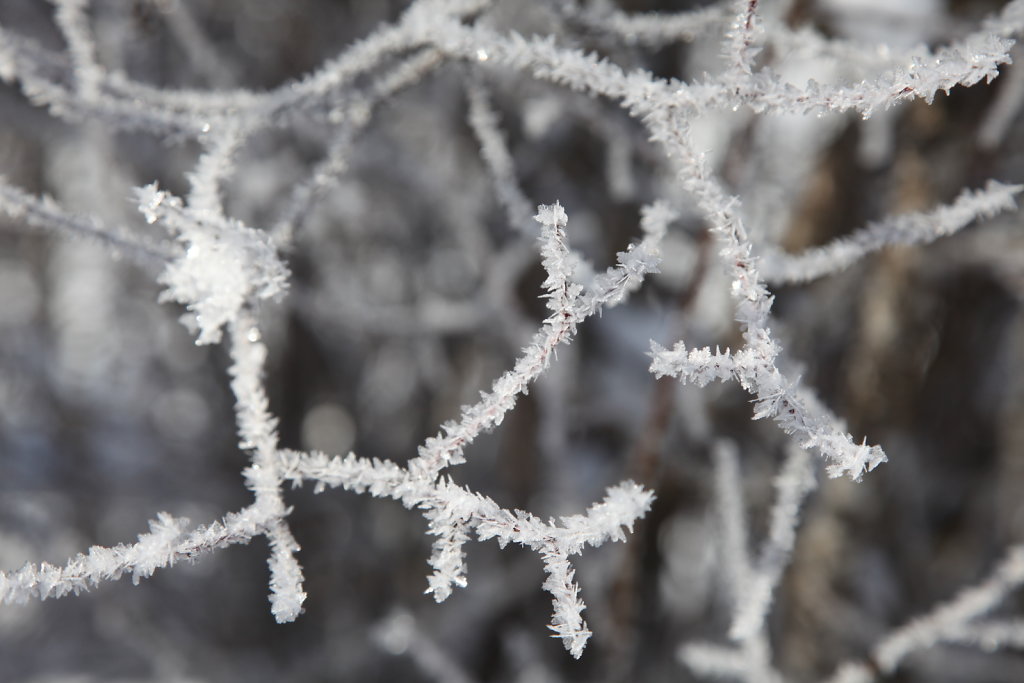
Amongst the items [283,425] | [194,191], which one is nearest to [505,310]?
[194,191]

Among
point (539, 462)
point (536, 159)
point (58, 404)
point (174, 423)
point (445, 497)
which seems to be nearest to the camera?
point (445, 497)

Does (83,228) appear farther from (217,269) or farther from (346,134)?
(346,134)

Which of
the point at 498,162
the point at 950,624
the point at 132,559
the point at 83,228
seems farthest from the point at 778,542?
the point at 83,228

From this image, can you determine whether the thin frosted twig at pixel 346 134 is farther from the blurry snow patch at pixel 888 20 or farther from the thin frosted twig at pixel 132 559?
the blurry snow patch at pixel 888 20

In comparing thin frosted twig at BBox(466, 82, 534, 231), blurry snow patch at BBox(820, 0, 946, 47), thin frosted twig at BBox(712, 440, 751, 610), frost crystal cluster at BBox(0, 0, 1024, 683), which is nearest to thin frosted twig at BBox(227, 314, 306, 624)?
frost crystal cluster at BBox(0, 0, 1024, 683)

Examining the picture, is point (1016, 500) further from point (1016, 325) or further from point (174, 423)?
point (174, 423)

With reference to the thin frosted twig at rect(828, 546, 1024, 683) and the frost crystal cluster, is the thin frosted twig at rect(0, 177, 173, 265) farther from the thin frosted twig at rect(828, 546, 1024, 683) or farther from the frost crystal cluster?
the thin frosted twig at rect(828, 546, 1024, 683)

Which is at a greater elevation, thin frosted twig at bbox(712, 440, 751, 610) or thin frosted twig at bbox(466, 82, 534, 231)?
thin frosted twig at bbox(466, 82, 534, 231)
